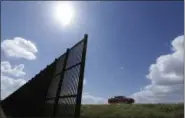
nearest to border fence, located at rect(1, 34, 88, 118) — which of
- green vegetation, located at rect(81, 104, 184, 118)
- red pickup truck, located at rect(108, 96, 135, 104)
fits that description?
green vegetation, located at rect(81, 104, 184, 118)

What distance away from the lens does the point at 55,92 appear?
281 inches

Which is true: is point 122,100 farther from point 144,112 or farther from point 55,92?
point 55,92

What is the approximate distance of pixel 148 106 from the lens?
23281 mm

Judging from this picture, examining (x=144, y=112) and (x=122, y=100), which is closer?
(x=144, y=112)

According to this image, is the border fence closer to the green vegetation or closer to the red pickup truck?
the green vegetation

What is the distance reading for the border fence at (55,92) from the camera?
550cm

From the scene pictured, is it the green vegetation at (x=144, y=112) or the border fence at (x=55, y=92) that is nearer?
the border fence at (x=55, y=92)

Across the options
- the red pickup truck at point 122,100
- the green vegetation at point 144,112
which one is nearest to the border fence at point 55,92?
the green vegetation at point 144,112

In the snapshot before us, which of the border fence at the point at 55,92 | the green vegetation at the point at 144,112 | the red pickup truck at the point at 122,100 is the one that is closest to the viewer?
the border fence at the point at 55,92

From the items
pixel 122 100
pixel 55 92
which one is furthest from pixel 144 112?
pixel 122 100

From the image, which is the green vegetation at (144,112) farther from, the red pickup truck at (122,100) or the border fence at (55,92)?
the red pickup truck at (122,100)

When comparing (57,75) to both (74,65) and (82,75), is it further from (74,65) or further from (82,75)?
(82,75)

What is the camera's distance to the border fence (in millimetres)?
5496

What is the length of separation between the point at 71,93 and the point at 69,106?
0.29 m
